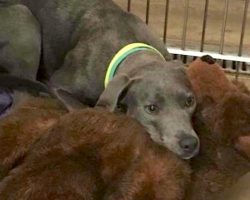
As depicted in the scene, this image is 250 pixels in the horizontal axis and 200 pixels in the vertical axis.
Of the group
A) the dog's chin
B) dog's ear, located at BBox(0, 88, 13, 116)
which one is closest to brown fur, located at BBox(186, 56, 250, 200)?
the dog's chin

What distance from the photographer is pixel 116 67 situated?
193cm

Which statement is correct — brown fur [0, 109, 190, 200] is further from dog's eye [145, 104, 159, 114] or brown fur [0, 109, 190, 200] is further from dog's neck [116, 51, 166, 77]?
dog's neck [116, 51, 166, 77]

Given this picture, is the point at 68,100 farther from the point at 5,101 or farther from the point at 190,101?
the point at 190,101

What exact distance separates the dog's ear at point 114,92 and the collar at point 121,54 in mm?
154

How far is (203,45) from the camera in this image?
2.58 m

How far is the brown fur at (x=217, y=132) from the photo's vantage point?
1.58m

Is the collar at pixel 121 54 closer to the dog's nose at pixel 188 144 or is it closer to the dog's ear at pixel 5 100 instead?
the dog's ear at pixel 5 100

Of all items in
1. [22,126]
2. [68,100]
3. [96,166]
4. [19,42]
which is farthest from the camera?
[19,42]

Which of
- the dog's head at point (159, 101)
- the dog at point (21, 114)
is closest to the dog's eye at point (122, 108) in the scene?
the dog's head at point (159, 101)

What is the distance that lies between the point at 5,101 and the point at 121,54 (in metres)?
0.39

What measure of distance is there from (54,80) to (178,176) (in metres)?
0.75

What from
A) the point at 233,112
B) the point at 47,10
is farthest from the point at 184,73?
the point at 47,10

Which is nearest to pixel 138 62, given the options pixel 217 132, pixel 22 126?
pixel 217 132

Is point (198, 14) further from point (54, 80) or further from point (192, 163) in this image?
point (192, 163)
